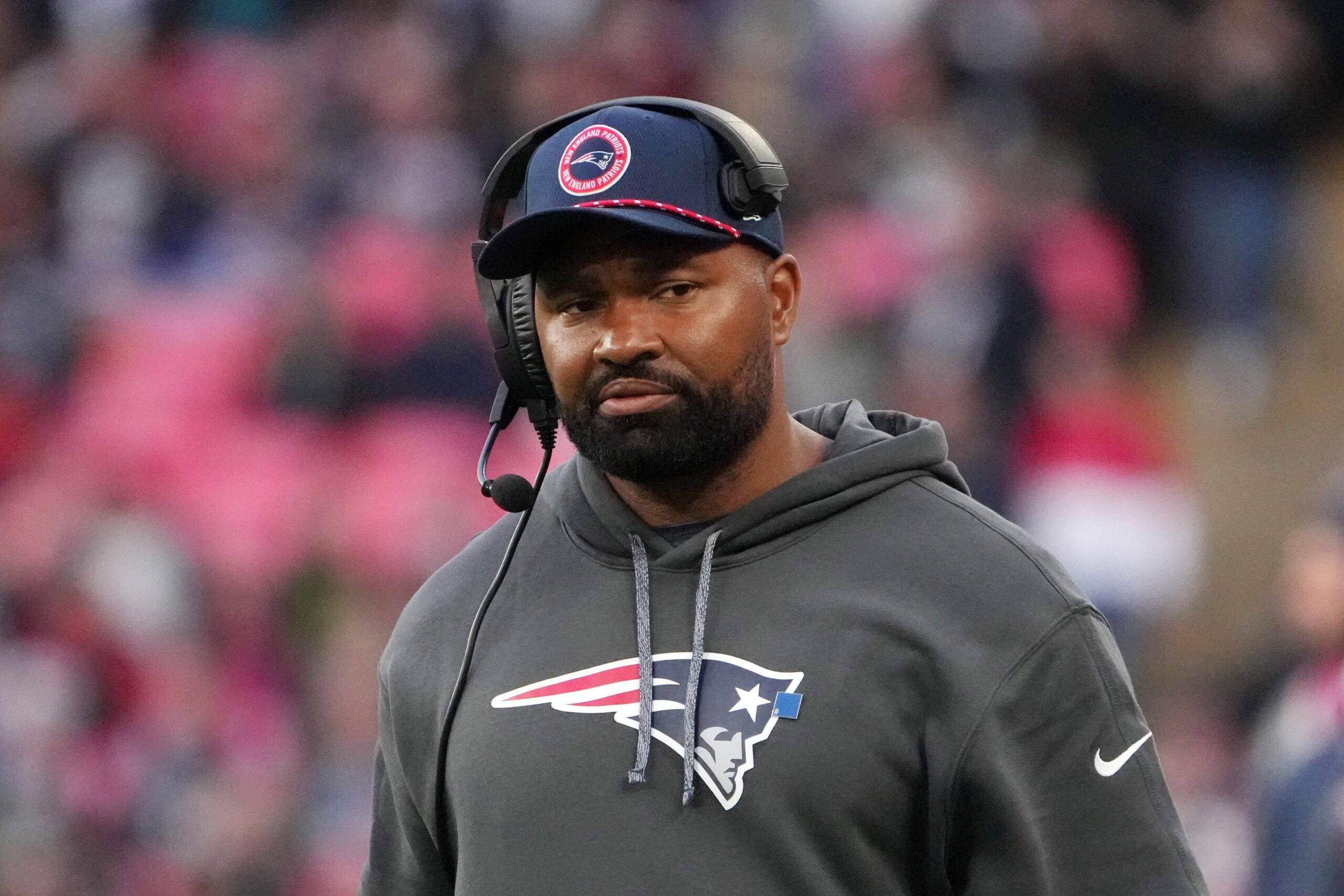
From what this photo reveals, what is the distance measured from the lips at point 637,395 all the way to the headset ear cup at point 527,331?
5.0 inches

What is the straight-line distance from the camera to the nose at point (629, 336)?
5.65ft

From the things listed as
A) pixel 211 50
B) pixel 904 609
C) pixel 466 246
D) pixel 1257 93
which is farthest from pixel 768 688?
pixel 211 50

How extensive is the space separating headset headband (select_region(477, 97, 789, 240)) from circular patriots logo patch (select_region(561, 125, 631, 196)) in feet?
0.13

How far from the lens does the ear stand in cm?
183

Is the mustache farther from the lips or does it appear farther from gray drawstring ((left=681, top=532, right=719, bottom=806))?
gray drawstring ((left=681, top=532, right=719, bottom=806))

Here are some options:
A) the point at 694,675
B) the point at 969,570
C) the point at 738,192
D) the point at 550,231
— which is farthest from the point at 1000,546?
the point at 550,231

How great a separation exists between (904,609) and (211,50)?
237 inches

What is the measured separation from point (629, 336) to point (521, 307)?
16cm

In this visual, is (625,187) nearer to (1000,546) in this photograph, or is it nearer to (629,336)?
(629,336)

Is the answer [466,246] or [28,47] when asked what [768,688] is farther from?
[28,47]

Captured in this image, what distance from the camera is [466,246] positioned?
6207 millimetres

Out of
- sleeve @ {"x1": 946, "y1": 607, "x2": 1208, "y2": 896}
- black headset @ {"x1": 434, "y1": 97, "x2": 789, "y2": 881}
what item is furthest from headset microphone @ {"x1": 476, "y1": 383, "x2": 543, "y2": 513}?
sleeve @ {"x1": 946, "y1": 607, "x2": 1208, "y2": 896}

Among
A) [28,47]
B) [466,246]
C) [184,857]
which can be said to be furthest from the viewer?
[28,47]

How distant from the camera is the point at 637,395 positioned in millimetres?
1747
